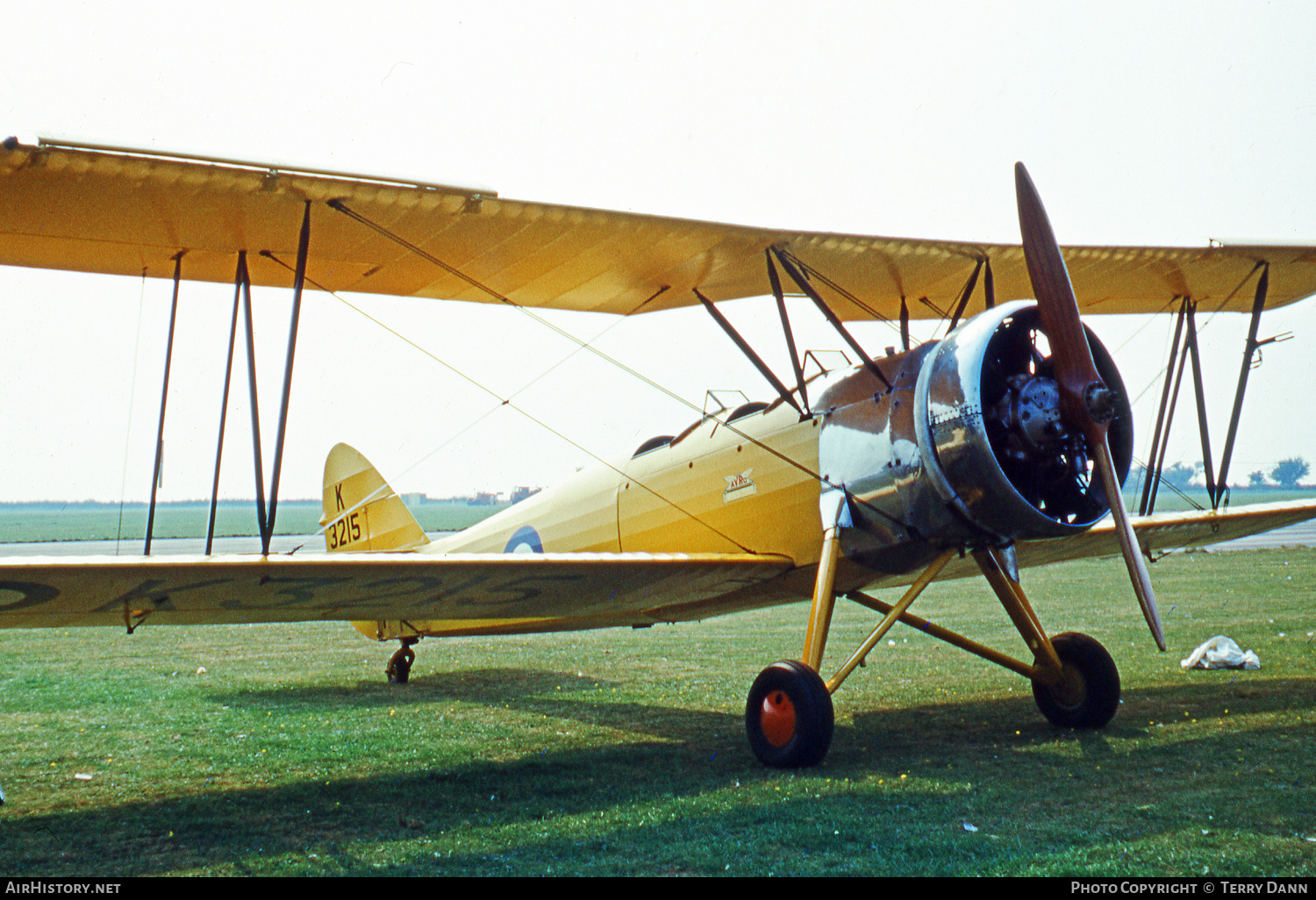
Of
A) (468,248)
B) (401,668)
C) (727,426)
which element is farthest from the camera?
(401,668)

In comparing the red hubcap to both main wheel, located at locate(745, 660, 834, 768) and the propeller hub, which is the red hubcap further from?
the propeller hub

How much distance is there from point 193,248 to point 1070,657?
601 cm

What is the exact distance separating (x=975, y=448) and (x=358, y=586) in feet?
11.5

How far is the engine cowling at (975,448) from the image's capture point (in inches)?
214

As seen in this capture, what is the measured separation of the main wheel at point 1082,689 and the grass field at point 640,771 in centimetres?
17

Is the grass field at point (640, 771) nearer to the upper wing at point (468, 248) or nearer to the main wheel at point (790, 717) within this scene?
the main wheel at point (790, 717)

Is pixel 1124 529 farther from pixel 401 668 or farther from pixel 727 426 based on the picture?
pixel 401 668

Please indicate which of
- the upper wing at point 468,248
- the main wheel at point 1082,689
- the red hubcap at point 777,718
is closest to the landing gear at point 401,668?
the upper wing at point 468,248

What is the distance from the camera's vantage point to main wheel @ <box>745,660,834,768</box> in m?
5.23

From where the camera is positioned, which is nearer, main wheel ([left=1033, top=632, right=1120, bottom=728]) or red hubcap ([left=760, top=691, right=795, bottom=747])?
red hubcap ([left=760, top=691, right=795, bottom=747])

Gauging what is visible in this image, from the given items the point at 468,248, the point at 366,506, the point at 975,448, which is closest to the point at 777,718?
the point at 975,448

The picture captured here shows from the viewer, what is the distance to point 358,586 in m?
5.66

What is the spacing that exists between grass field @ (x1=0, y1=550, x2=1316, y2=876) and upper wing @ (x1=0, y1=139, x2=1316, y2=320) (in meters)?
3.04

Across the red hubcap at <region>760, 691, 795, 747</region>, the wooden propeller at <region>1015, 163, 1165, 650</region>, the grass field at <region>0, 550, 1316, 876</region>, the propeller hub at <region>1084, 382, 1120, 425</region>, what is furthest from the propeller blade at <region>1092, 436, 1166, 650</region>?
the red hubcap at <region>760, 691, 795, 747</region>
